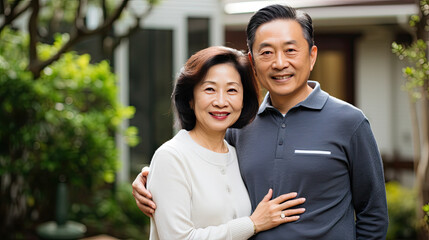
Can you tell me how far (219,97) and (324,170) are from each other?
0.62 metres

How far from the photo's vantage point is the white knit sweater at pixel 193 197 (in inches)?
108

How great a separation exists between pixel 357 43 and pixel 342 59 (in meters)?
0.41

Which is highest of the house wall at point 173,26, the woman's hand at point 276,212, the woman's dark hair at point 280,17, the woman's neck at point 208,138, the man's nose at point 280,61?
the house wall at point 173,26

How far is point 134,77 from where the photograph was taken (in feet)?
32.4

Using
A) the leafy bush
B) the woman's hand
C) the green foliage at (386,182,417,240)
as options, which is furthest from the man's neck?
the green foliage at (386,182,417,240)

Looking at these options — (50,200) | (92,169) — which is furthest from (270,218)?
(50,200)

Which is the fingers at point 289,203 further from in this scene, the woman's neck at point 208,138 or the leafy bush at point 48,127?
the leafy bush at point 48,127

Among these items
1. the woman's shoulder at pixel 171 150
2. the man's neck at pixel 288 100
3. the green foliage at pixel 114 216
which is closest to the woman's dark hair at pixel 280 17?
the man's neck at pixel 288 100

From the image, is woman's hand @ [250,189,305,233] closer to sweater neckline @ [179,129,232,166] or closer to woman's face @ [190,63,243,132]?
sweater neckline @ [179,129,232,166]

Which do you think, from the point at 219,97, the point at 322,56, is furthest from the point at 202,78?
the point at 322,56

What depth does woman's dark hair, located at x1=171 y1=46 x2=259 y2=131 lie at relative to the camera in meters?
2.91

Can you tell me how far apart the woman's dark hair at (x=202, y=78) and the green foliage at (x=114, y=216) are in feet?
18.7

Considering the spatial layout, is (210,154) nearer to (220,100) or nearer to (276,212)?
(220,100)

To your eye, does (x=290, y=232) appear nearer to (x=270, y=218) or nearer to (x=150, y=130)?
(x=270, y=218)
